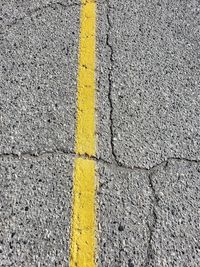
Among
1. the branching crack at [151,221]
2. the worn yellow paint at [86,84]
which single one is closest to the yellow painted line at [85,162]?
the worn yellow paint at [86,84]

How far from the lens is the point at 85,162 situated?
116 inches

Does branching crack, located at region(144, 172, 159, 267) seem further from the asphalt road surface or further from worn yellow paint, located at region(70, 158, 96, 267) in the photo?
worn yellow paint, located at region(70, 158, 96, 267)

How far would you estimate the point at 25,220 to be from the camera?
2.66 m

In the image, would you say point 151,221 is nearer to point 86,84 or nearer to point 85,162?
point 85,162

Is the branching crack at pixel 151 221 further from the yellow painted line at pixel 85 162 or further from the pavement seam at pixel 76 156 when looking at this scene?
the yellow painted line at pixel 85 162

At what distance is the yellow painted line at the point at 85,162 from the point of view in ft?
8.48

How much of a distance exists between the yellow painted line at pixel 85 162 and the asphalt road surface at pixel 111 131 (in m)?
0.04

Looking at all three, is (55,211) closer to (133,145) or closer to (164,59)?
(133,145)

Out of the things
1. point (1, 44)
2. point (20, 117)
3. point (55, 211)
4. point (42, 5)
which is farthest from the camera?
point (42, 5)

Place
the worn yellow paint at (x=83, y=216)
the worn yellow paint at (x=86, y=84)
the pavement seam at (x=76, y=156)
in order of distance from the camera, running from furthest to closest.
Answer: the worn yellow paint at (x=86, y=84), the pavement seam at (x=76, y=156), the worn yellow paint at (x=83, y=216)

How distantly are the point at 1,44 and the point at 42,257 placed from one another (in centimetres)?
179

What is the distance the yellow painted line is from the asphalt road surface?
4 cm

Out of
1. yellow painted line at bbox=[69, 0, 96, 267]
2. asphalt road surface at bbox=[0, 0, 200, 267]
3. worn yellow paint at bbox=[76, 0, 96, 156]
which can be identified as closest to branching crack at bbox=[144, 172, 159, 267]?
asphalt road surface at bbox=[0, 0, 200, 267]

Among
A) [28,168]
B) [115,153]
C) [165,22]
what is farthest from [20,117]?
[165,22]
